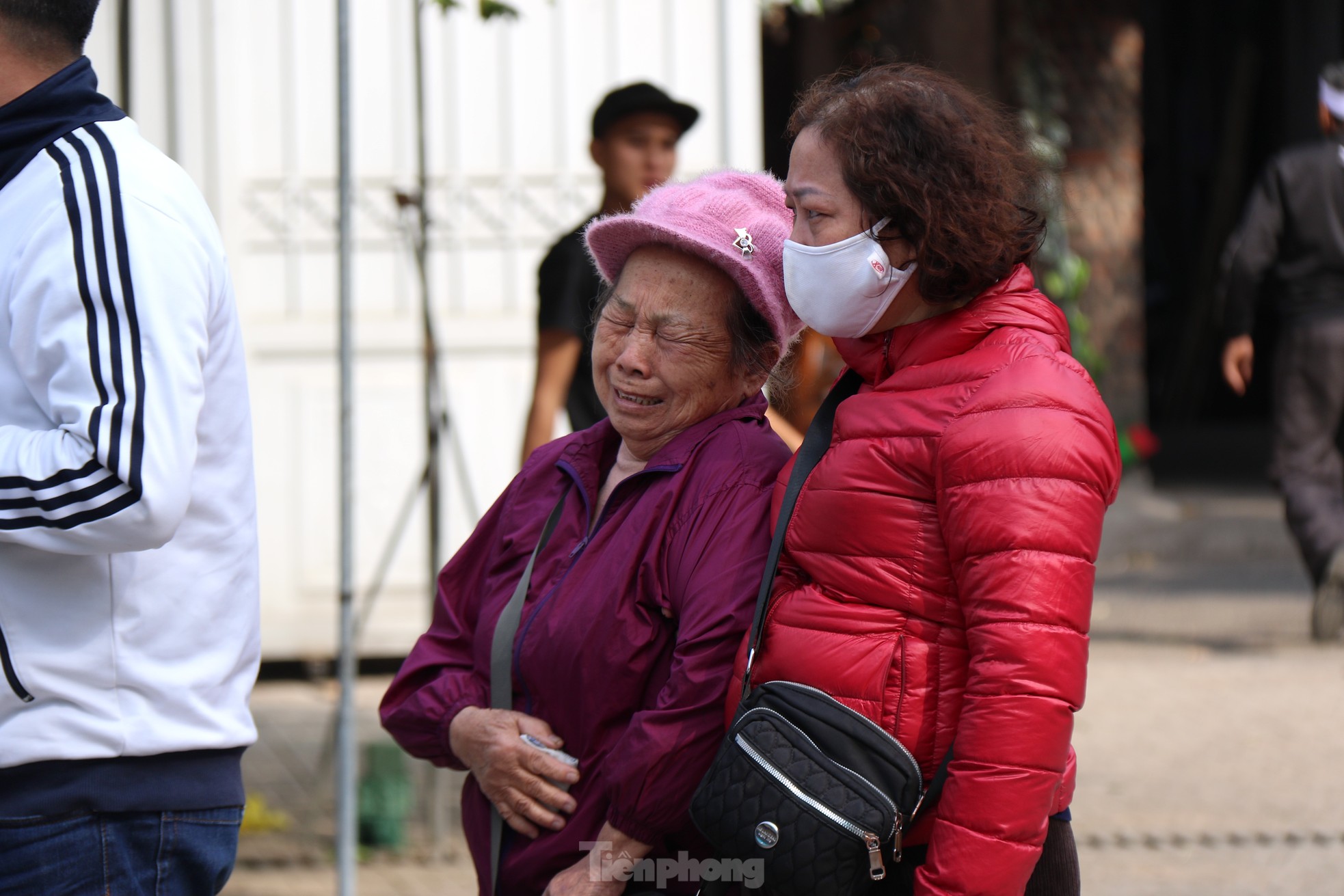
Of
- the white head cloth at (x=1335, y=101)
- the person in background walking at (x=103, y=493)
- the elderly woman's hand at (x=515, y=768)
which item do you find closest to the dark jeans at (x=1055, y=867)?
the elderly woman's hand at (x=515, y=768)

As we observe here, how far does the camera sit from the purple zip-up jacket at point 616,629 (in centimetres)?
195

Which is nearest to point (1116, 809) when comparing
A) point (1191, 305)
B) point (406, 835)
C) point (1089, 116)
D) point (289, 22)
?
point (406, 835)

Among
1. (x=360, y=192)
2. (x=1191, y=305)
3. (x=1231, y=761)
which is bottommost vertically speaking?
(x=1231, y=761)

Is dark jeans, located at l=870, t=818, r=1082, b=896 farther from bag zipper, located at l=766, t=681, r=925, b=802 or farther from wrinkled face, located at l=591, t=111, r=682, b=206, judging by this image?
wrinkled face, located at l=591, t=111, r=682, b=206

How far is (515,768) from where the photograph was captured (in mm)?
2078

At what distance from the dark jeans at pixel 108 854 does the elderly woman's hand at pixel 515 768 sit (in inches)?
14.2

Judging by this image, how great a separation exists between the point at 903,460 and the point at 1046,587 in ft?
0.74

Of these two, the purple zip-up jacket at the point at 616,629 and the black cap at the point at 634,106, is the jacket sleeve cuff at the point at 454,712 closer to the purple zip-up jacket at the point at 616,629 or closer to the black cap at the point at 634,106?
the purple zip-up jacket at the point at 616,629

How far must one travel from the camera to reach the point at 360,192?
5727 mm

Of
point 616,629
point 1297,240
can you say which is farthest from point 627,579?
point 1297,240

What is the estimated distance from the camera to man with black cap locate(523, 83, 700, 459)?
3.79 m

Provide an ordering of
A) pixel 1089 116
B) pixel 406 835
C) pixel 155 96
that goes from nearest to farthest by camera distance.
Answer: pixel 406 835 < pixel 155 96 < pixel 1089 116

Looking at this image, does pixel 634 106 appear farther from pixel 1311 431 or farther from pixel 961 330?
pixel 1311 431

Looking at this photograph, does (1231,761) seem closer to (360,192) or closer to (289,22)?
(360,192)
